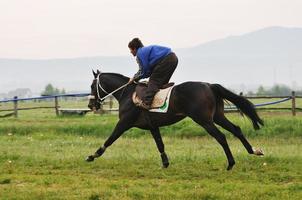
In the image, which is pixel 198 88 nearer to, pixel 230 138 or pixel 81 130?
pixel 230 138

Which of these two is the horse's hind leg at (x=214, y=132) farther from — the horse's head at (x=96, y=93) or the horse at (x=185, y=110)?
the horse's head at (x=96, y=93)

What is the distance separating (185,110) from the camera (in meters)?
11.0

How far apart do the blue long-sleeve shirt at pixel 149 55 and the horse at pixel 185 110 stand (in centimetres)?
66

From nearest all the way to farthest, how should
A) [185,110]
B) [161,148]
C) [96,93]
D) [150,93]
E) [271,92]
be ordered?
[185,110], [150,93], [161,148], [96,93], [271,92]

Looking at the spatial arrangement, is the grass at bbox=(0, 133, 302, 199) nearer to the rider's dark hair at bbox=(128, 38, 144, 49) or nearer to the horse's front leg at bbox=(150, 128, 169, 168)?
the horse's front leg at bbox=(150, 128, 169, 168)

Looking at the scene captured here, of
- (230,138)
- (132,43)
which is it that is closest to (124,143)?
(230,138)

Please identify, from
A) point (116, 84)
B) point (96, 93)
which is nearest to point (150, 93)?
point (116, 84)

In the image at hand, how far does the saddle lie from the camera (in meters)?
11.2

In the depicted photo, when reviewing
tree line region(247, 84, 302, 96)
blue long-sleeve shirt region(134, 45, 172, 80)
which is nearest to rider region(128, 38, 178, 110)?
blue long-sleeve shirt region(134, 45, 172, 80)

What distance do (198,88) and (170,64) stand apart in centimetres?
86

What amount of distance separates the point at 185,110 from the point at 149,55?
1.35 metres

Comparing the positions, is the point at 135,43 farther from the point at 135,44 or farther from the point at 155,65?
the point at 155,65

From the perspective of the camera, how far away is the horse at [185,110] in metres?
10.8

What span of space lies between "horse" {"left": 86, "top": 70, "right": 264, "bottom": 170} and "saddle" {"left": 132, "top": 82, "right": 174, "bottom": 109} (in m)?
0.14
